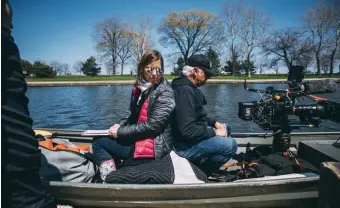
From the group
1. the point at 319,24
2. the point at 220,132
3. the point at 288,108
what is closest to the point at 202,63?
the point at 220,132

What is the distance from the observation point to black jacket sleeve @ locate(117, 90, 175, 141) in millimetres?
2334

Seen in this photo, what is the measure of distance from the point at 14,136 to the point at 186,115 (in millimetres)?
1475

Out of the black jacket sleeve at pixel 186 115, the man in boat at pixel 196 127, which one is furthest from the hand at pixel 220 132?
the black jacket sleeve at pixel 186 115

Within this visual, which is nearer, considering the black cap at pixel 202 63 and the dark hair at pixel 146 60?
the dark hair at pixel 146 60

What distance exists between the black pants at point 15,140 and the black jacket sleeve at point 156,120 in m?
0.96

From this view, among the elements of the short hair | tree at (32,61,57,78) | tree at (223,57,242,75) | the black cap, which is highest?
tree at (223,57,242,75)

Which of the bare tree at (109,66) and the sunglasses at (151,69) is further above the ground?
the bare tree at (109,66)

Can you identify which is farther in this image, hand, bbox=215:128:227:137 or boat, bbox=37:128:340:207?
hand, bbox=215:128:227:137

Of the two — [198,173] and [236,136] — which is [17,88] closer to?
[198,173]

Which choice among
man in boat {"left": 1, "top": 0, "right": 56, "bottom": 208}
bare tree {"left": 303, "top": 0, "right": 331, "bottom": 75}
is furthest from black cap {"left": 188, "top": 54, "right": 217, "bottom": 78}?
bare tree {"left": 303, "top": 0, "right": 331, "bottom": 75}

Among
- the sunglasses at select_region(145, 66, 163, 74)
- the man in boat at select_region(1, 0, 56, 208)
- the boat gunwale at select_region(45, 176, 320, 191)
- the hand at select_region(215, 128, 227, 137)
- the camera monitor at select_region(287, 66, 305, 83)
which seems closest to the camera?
the man in boat at select_region(1, 0, 56, 208)

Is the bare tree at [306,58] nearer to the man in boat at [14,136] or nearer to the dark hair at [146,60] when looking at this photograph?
the dark hair at [146,60]

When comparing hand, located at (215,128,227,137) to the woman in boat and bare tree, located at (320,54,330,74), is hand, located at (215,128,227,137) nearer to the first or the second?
the woman in boat

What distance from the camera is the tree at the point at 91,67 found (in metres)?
50.3
